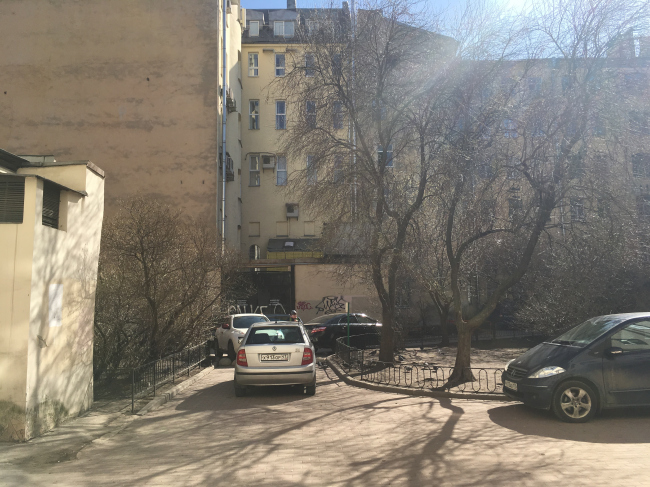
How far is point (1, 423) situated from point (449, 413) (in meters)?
6.70

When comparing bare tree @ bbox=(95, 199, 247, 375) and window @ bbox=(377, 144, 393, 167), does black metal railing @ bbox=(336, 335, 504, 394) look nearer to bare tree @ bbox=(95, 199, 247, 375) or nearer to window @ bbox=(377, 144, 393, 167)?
bare tree @ bbox=(95, 199, 247, 375)

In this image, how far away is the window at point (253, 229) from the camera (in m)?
37.4

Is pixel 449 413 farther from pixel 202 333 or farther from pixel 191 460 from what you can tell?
pixel 202 333

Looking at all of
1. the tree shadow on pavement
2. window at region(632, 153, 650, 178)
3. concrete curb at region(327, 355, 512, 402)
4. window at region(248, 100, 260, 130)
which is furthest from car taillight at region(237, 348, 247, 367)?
window at region(248, 100, 260, 130)

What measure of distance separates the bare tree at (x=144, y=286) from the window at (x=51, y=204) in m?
3.87

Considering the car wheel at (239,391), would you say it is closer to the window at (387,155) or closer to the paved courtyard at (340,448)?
the paved courtyard at (340,448)

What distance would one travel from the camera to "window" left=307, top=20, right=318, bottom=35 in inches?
582

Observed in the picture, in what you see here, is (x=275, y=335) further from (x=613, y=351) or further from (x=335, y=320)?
(x=335, y=320)

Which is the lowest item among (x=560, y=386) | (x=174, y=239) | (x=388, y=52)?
(x=560, y=386)

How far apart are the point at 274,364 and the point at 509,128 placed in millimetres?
6992

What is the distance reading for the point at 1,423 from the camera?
728 centimetres

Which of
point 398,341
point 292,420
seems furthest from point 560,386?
point 398,341

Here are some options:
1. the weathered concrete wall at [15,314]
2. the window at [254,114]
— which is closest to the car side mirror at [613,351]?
the weathered concrete wall at [15,314]

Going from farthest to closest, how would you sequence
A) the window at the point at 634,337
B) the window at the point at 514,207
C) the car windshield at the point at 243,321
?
1. the car windshield at the point at 243,321
2. the window at the point at 514,207
3. the window at the point at 634,337
